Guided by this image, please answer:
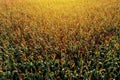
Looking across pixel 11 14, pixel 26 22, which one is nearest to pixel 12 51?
pixel 26 22

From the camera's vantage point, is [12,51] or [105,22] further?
[105,22]

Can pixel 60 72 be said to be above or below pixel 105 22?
below

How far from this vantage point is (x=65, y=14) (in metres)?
8.83

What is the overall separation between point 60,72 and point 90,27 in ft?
7.43

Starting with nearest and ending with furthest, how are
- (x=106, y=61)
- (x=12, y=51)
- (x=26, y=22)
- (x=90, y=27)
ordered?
1. (x=106, y=61)
2. (x=12, y=51)
3. (x=90, y=27)
4. (x=26, y=22)

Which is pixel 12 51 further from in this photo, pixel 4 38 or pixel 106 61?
pixel 106 61

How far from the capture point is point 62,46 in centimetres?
616

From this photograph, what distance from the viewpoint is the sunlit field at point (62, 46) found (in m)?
5.27

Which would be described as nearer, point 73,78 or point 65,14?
point 73,78

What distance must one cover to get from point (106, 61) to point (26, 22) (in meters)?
3.54

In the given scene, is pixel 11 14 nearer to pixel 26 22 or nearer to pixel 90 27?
pixel 26 22

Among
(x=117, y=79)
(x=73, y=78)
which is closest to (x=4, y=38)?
(x=73, y=78)

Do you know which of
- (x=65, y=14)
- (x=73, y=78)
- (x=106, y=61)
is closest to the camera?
(x=73, y=78)

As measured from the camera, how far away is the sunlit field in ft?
17.3
